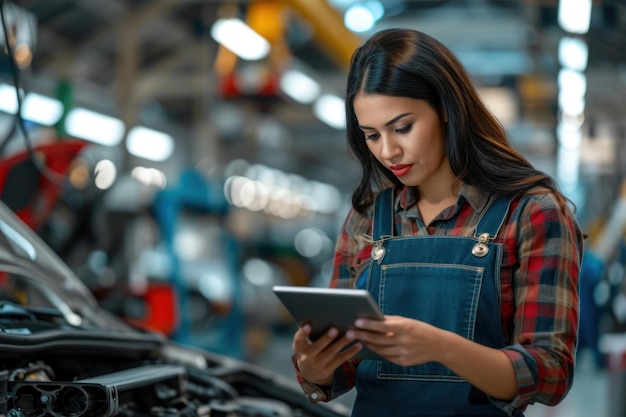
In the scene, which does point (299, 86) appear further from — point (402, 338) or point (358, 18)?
point (402, 338)

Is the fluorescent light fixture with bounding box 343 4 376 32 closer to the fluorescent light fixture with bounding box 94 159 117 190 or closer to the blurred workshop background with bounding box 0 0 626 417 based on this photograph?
the blurred workshop background with bounding box 0 0 626 417

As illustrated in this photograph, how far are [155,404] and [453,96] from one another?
4.19 ft

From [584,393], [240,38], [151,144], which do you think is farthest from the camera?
[151,144]

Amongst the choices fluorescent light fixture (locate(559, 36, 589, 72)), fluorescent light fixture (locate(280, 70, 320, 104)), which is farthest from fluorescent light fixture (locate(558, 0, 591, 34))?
fluorescent light fixture (locate(280, 70, 320, 104))

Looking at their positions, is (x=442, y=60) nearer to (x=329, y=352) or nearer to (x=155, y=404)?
(x=329, y=352)

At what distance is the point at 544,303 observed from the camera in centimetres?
151

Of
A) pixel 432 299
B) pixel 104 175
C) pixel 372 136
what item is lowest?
pixel 432 299

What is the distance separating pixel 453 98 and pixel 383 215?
0.28 m

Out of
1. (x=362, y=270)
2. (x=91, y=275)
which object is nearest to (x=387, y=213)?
(x=362, y=270)

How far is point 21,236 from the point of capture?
278 centimetres

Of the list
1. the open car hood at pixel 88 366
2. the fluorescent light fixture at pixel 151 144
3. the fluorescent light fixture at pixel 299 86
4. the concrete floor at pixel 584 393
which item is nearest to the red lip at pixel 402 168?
the open car hood at pixel 88 366

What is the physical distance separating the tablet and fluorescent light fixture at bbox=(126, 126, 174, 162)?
14106 millimetres

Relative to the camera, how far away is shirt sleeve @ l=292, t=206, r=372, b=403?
1.72 m

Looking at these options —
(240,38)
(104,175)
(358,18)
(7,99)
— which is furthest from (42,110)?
(7,99)
